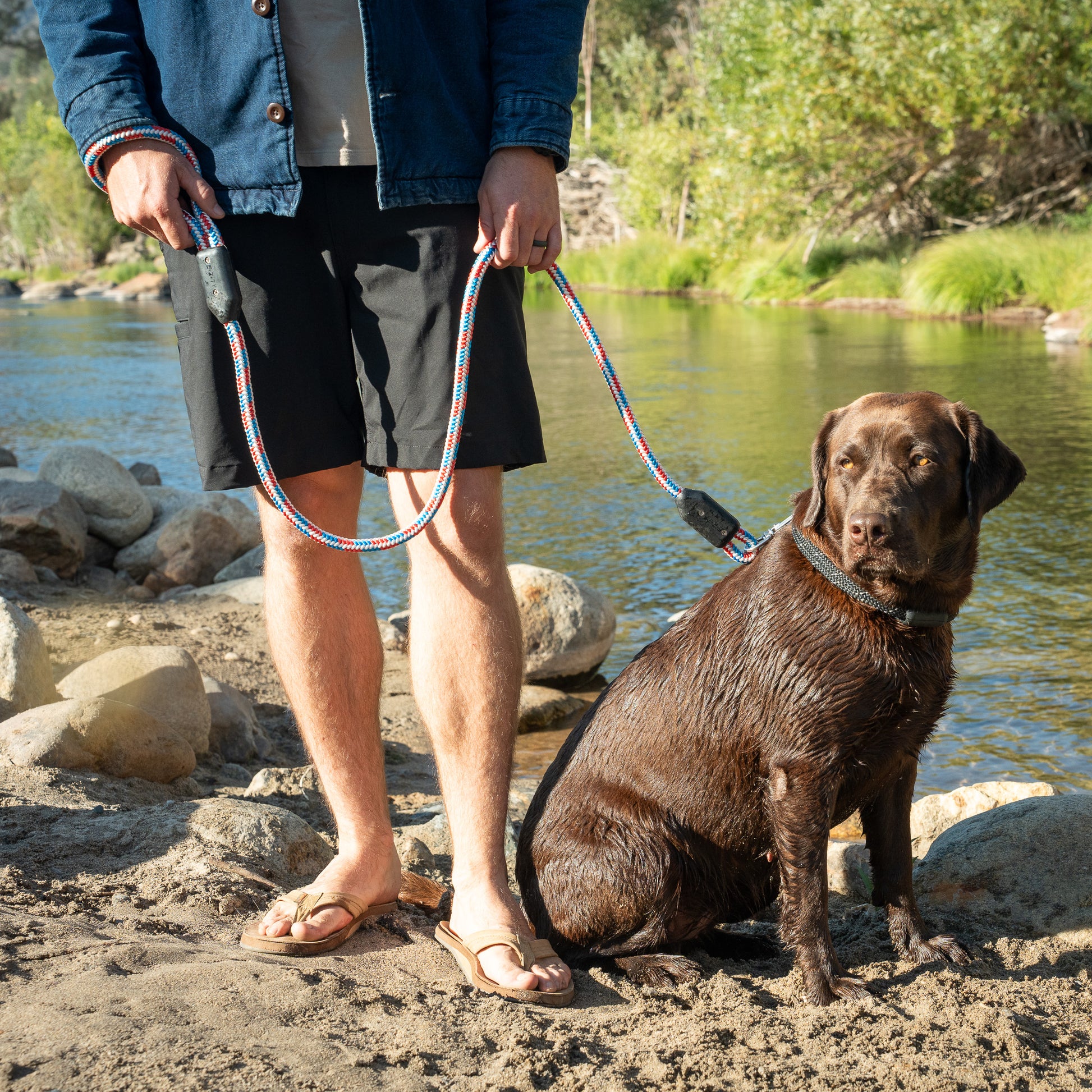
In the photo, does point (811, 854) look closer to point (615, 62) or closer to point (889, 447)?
point (889, 447)

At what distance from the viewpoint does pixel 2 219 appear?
2923 inches

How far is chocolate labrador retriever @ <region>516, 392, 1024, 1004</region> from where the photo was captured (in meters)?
2.66

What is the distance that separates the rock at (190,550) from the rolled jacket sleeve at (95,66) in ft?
17.8

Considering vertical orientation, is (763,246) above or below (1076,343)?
above

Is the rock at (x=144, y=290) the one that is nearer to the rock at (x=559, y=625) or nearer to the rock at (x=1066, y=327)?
the rock at (x=1066, y=327)

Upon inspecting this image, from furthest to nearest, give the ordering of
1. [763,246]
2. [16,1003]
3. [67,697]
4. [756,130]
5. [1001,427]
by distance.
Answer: [763,246]
[756,130]
[1001,427]
[67,697]
[16,1003]

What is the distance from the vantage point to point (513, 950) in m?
2.61

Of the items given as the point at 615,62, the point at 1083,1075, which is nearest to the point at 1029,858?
the point at 1083,1075

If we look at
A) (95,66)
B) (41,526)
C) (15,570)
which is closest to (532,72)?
(95,66)

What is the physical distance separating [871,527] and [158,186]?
1.86 m

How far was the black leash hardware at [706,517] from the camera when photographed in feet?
10.3

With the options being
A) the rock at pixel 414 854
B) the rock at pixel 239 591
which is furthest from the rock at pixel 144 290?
the rock at pixel 414 854

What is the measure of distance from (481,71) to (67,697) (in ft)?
10.0

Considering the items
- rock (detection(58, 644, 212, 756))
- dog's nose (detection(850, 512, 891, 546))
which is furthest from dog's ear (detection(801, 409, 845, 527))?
rock (detection(58, 644, 212, 756))
